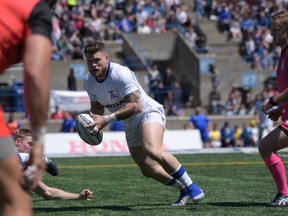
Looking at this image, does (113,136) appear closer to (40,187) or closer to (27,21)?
(40,187)

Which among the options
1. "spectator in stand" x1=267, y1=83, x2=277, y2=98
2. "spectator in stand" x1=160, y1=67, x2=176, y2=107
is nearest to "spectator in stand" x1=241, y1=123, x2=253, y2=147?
"spectator in stand" x1=267, y1=83, x2=277, y2=98

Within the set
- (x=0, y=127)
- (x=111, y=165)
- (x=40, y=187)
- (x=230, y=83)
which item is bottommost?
(x=230, y=83)

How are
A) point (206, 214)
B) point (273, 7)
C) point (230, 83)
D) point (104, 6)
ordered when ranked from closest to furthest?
point (206, 214) < point (230, 83) < point (104, 6) < point (273, 7)

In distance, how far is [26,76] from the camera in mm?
4062

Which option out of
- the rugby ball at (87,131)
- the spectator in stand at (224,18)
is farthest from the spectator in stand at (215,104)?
the rugby ball at (87,131)

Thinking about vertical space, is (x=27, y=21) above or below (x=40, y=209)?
above

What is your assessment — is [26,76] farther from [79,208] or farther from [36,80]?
[79,208]

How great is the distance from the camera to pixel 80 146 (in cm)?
2084

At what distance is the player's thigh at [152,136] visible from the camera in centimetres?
850

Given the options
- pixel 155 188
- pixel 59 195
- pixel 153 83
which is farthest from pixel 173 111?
pixel 59 195

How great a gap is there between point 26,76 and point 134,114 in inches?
182

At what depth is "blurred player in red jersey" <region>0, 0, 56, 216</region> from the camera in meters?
4.02

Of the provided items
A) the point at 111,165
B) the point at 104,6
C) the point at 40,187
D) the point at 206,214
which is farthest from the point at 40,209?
the point at 104,6

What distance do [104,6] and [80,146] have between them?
13.2 m
